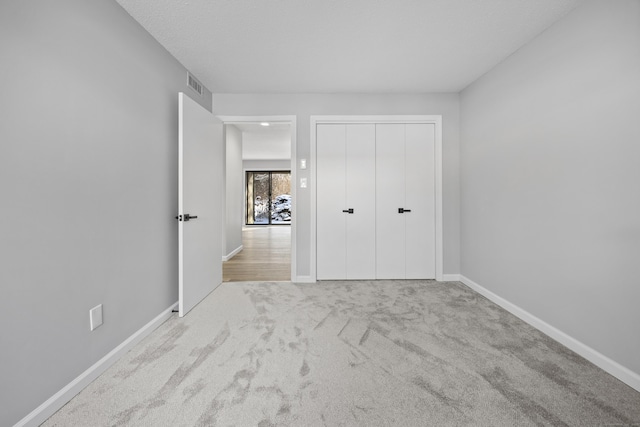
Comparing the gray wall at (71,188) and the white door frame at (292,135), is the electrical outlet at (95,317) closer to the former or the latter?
the gray wall at (71,188)

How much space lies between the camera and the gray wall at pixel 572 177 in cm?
158

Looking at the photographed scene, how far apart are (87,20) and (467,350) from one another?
323 centimetres

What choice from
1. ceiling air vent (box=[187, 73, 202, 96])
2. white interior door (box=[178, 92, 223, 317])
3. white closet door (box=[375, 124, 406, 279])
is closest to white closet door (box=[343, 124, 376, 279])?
white closet door (box=[375, 124, 406, 279])

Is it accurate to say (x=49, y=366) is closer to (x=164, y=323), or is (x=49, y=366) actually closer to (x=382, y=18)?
(x=164, y=323)

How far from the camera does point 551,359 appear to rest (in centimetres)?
178

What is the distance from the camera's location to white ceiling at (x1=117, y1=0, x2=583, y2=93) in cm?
185

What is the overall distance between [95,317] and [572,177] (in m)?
3.34

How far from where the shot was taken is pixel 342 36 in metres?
2.17

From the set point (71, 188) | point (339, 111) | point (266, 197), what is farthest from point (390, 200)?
point (266, 197)

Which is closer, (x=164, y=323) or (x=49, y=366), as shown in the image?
(x=49, y=366)

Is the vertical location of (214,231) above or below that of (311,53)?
below

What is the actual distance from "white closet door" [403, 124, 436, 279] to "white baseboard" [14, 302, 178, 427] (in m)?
2.92

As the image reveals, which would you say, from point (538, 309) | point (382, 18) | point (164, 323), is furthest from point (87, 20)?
point (538, 309)

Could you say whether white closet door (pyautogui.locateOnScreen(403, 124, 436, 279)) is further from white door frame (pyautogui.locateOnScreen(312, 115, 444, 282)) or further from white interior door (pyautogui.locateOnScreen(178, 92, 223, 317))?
white interior door (pyautogui.locateOnScreen(178, 92, 223, 317))
